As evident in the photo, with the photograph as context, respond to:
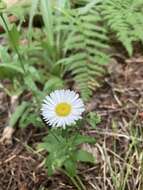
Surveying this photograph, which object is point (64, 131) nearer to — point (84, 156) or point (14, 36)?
point (84, 156)

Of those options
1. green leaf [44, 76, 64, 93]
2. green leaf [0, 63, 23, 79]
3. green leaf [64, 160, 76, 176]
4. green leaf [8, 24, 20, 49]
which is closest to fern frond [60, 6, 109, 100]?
green leaf [44, 76, 64, 93]

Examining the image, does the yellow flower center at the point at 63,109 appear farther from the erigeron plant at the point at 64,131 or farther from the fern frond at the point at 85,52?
the fern frond at the point at 85,52

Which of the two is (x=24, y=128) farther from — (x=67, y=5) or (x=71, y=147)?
(x=67, y=5)

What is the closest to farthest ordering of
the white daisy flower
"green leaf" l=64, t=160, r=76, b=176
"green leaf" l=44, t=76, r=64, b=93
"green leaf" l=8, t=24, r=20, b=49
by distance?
the white daisy flower < "green leaf" l=64, t=160, r=76, b=176 < "green leaf" l=8, t=24, r=20, b=49 < "green leaf" l=44, t=76, r=64, b=93

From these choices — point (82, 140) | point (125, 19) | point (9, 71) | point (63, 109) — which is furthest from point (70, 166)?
point (125, 19)

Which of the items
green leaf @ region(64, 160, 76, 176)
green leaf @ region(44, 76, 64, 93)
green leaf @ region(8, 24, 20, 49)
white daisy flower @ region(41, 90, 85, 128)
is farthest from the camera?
green leaf @ region(44, 76, 64, 93)

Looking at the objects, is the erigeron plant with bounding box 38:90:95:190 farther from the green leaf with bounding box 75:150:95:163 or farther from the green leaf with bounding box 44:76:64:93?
the green leaf with bounding box 44:76:64:93

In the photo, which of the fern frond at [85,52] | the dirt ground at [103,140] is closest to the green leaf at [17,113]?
the dirt ground at [103,140]
